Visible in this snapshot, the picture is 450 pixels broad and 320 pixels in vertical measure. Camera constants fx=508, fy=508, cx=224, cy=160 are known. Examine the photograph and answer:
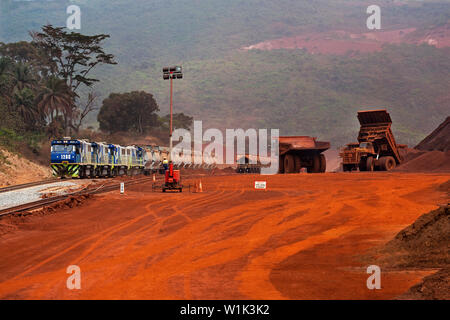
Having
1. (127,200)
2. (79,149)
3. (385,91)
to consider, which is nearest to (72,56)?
(79,149)

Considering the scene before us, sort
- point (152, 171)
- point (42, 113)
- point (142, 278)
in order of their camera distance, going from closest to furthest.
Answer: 1. point (142, 278)
2. point (152, 171)
3. point (42, 113)

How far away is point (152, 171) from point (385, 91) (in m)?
158

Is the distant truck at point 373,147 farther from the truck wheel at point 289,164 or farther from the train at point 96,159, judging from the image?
the train at point 96,159

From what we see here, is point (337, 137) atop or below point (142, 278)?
atop

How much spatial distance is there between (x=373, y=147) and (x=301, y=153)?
20.3ft

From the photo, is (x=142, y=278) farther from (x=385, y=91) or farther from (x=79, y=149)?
(x=385, y=91)

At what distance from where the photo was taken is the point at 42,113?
74.3 m

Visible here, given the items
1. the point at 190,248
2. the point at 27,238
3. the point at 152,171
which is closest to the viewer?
the point at 190,248

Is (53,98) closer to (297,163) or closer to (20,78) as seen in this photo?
(20,78)

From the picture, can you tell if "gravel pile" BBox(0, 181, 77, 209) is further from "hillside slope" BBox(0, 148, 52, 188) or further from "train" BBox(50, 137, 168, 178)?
"hillside slope" BBox(0, 148, 52, 188)

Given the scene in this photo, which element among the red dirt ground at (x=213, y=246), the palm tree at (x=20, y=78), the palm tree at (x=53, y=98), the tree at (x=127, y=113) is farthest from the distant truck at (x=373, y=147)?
the tree at (x=127, y=113)

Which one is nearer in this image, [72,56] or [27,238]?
[27,238]

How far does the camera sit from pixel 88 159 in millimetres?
43656
